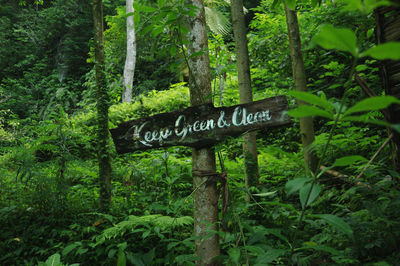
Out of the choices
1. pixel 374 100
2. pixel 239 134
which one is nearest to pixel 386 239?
pixel 239 134

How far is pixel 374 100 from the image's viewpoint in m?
0.54

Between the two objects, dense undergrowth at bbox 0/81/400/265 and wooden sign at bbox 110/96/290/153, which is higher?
wooden sign at bbox 110/96/290/153

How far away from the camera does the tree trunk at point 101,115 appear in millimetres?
2986

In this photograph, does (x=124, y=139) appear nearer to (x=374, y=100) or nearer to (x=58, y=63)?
(x=374, y=100)

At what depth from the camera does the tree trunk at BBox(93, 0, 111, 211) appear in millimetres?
2986

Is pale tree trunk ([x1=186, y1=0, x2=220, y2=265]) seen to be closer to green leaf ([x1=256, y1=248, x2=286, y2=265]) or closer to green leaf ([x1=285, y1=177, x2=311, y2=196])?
green leaf ([x1=256, y1=248, x2=286, y2=265])

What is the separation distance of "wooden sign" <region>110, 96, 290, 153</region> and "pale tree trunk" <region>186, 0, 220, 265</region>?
102 millimetres

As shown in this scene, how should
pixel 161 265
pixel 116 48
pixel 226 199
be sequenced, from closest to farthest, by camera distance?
pixel 226 199 < pixel 161 265 < pixel 116 48

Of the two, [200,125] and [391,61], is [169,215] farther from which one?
[391,61]

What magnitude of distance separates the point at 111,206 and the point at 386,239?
8.76 ft

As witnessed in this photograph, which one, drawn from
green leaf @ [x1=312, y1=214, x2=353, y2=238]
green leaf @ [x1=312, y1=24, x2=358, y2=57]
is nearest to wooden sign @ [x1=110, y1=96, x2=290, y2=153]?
green leaf @ [x1=312, y1=214, x2=353, y2=238]

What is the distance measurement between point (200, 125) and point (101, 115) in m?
1.73

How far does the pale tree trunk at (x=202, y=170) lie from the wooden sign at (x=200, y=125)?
102mm

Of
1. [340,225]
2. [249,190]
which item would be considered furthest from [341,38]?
[249,190]
